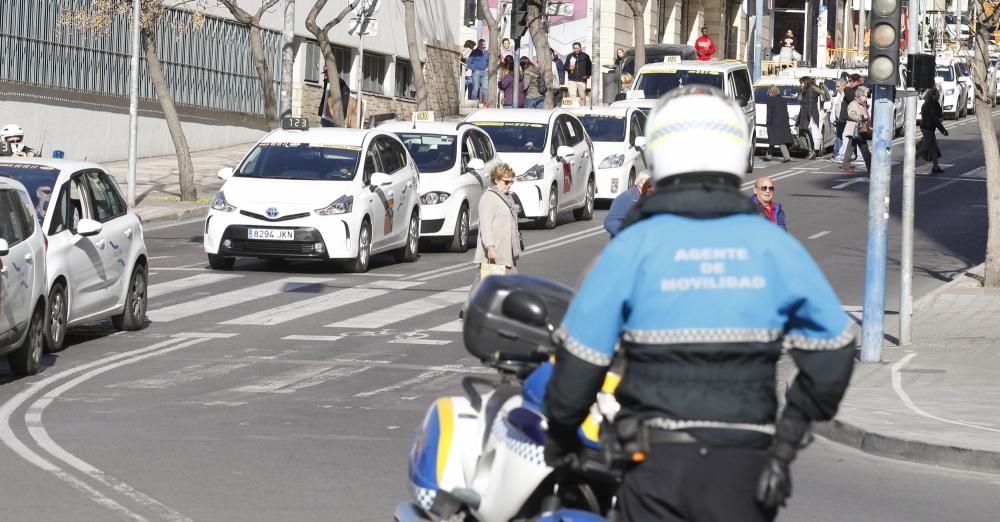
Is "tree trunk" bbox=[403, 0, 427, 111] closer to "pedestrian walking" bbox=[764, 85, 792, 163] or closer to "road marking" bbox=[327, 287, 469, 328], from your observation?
"pedestrian walking" bbox=[764, 85, 792, 163]

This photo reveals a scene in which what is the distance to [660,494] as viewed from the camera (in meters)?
4.35

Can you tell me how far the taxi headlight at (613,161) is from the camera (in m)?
30.4

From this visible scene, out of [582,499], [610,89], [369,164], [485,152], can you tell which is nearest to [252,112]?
[610,89]

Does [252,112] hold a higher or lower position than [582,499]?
higher

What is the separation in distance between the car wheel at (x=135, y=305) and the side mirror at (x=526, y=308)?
11075mm

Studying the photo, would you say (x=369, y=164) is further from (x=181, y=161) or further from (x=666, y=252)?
(x=666, y=252)

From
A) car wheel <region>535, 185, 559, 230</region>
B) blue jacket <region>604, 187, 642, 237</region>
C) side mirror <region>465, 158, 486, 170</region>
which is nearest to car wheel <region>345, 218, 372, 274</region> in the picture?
side mirror <region>465, 158, 486, 170</region>

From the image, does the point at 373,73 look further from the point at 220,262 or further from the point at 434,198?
the point at 220,262

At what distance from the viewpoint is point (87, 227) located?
1461 cm

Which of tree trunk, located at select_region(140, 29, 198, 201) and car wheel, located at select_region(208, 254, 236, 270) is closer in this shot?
car wheel, located at select_region(208, 254, 236, 270)

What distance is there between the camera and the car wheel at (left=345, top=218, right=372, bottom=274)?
825 inches

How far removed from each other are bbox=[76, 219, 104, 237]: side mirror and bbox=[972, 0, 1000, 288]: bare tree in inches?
366

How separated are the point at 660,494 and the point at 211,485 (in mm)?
5028

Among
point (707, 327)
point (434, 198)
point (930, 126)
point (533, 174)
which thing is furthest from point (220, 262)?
point (930, 126)
